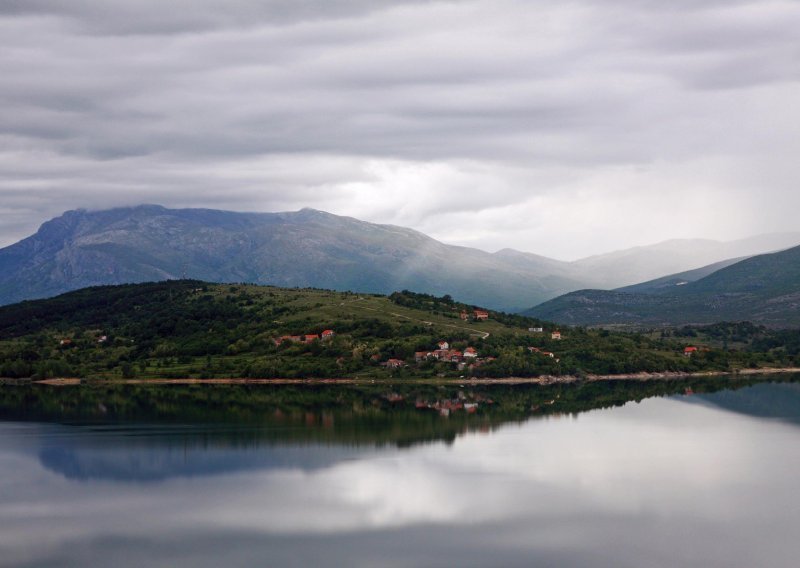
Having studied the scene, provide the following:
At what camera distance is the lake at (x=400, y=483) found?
46.5 m

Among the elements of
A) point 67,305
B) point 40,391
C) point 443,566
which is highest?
point 67,305

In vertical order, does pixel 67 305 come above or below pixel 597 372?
above

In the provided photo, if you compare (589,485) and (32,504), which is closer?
(32,504)

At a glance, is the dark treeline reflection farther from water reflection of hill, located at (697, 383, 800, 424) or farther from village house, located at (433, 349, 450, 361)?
village house, located at (433, 349, 450, 361)

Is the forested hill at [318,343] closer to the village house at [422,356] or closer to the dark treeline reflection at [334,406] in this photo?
the village house at [422,356]

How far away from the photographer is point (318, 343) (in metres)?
142

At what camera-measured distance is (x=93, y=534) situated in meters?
49.7

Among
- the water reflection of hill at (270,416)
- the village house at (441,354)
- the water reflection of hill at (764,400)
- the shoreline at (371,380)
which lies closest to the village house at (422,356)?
the village house at (441,354)

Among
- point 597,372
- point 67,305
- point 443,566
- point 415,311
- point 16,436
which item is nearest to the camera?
point 443,566

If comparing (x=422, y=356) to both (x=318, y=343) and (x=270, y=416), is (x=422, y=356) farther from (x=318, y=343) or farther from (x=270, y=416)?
(x=270, y=416)

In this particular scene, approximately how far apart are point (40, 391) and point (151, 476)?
6592cm

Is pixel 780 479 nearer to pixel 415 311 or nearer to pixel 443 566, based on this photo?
pixel 443 566

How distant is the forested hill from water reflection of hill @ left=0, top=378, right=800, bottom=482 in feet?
29.2

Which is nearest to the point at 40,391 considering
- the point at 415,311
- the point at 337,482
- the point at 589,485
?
the point at 415,311
